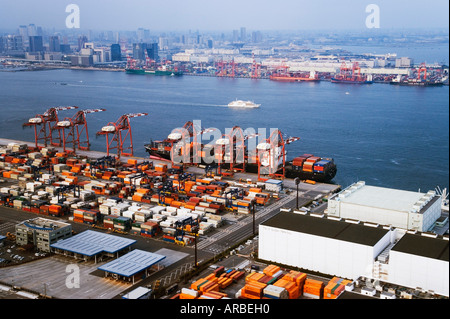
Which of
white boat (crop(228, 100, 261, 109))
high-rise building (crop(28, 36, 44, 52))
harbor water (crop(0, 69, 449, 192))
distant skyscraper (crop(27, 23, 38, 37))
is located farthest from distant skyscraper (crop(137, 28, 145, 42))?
white boat (crop(228, 100, 261, 109))

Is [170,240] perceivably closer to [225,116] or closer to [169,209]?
[169,209]

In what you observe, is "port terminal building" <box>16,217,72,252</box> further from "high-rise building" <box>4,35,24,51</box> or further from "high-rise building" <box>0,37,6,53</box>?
"high-rise building" <box>4,35,24,51</box>

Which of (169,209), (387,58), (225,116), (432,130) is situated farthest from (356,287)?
(387,58)

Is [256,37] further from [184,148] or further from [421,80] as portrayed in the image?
[184,148]

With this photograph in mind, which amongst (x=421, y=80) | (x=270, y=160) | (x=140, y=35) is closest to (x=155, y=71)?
(x=140, y=35)

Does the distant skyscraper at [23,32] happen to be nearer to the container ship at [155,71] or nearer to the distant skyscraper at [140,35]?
the container ship at [155,71]

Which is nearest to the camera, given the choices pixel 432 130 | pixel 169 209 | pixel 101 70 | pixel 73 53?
pixel 169 209

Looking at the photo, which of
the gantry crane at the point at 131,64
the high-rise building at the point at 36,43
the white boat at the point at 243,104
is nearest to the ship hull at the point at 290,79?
the gantry crane at the point at 131,64

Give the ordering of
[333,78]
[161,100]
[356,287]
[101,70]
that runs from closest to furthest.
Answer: [356,287] < [161,100] < [333,78] < [101,70]
